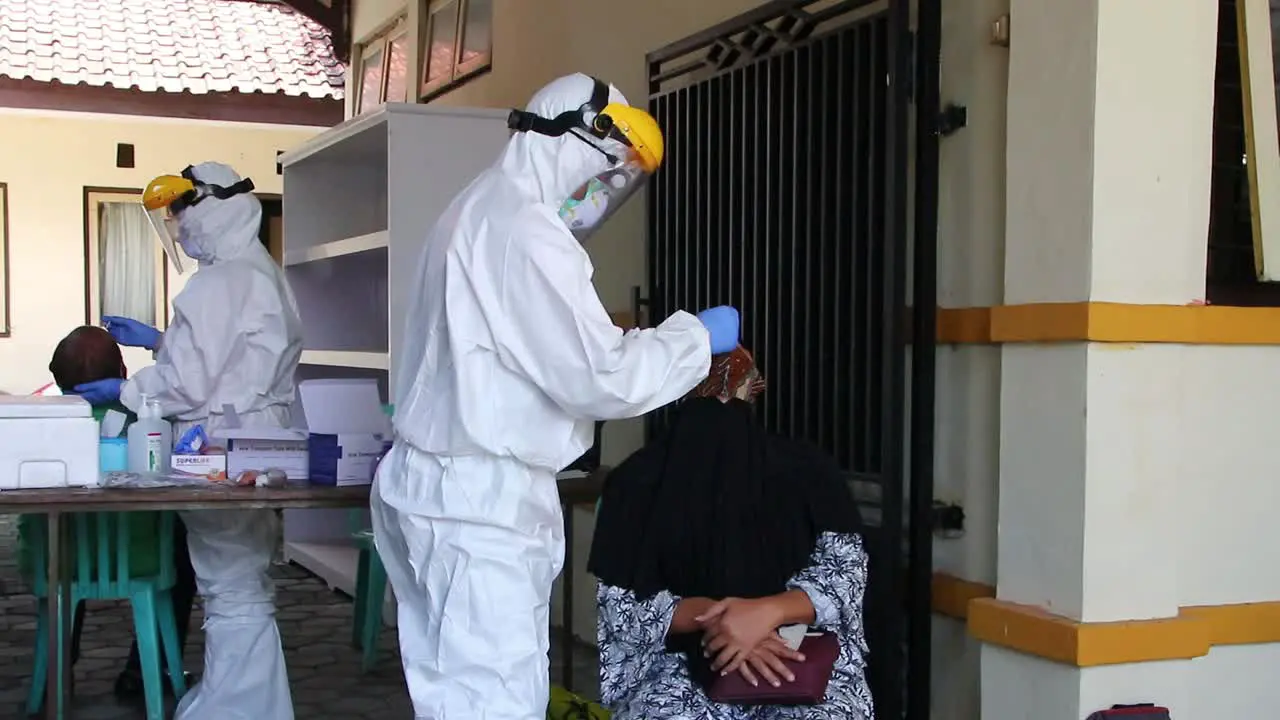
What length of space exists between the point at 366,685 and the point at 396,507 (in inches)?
80.9

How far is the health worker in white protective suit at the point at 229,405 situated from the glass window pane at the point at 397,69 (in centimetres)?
365

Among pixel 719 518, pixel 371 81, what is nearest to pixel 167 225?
pixel 719 518

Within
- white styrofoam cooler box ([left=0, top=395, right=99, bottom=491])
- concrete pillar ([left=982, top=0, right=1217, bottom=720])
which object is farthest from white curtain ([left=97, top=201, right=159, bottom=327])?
concrete pillar ([left=982, top=0, right=1217, bottom=720])

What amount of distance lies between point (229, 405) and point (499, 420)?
1.48 meters

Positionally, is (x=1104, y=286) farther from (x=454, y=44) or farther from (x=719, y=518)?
(x=454, y=44)

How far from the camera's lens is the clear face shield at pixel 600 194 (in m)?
2.38

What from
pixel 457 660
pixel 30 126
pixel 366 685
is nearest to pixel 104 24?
pixel 30 126

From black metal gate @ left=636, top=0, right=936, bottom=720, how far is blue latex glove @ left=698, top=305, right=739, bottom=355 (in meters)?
0.44

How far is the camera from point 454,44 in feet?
19.8

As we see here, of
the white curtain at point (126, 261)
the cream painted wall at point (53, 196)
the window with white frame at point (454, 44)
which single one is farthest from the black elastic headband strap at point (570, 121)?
the white curtain at point (126, 261)

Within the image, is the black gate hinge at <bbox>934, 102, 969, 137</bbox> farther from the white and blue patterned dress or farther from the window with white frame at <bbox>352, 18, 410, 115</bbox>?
the window with white frame at <bbox>352, 18, 410, 115</bbox>

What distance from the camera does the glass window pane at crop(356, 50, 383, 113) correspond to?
7.48 m

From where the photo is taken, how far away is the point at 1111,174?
224 cm

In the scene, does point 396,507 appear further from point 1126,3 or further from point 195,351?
point 1126,3
